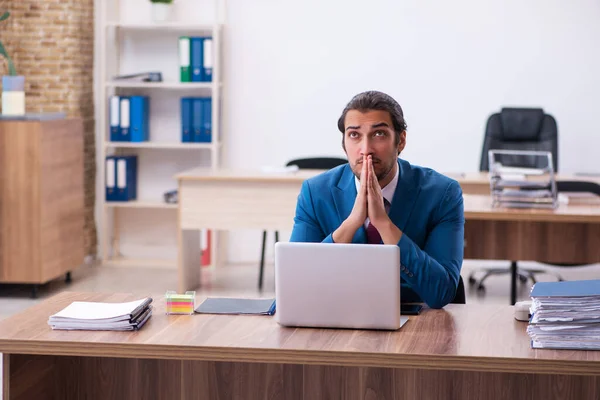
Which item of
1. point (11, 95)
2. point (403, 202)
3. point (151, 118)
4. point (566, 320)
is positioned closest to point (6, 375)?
point (403, 202)

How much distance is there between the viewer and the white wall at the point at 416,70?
23.3ft

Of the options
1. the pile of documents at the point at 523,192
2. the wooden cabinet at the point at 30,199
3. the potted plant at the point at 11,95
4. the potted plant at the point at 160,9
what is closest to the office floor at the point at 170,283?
the wooden cabinet at the point at 30,199

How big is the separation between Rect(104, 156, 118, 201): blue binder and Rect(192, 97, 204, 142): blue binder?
64 cm

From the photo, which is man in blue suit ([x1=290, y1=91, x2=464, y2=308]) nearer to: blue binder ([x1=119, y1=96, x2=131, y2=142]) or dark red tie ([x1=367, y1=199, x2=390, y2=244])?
dark red tie ([x1=367, y1=199, x2=390, y2=244])

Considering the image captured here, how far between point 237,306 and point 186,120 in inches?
178

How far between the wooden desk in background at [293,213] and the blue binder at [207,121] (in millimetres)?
852

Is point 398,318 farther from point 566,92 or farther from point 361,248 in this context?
point 566,92

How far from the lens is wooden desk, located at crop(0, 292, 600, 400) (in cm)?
223

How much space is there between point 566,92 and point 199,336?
17.6 ft

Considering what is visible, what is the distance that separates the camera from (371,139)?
9.21 feet

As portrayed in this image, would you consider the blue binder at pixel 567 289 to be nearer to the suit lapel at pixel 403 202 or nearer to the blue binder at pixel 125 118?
the suit lapel at pixel 403 202

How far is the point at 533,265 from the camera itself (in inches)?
283

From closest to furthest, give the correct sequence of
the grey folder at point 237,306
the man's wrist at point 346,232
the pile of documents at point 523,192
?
the grey folder at point 237,306, the man's wrist at point 346,232, the pile of documents at point 523,192

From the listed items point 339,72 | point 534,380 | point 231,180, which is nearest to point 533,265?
point 339,72
